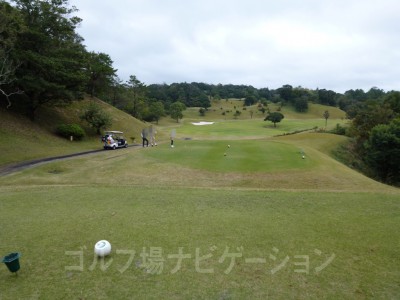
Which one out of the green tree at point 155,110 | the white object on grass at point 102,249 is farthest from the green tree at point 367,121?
the green tree at point 155,110

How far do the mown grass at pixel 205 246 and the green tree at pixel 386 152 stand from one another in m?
24.6

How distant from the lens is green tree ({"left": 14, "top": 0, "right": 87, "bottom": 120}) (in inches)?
1257

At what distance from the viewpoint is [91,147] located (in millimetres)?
34094

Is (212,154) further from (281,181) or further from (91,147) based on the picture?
(91,147)

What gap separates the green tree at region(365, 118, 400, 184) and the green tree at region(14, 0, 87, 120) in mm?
36538

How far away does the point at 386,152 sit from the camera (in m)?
32.6

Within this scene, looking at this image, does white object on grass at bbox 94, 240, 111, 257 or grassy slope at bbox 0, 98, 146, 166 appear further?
grassy slope at bbox 0, 98, 146, 166

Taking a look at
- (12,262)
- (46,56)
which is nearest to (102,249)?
(12,262)

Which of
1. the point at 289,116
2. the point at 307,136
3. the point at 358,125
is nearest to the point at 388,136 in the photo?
the point at 307,136

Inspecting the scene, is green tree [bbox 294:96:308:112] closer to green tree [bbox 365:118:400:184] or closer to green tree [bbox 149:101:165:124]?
green tree [bbox 149:101:165:124]

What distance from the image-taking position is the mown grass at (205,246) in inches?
214

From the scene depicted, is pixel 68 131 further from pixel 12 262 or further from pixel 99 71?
pixel 12 262

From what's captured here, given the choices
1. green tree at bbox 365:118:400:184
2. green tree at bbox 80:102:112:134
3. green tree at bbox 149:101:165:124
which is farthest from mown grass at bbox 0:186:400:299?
green tree at bbox 149:101:165:124

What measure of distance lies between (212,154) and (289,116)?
93751 millimetres
